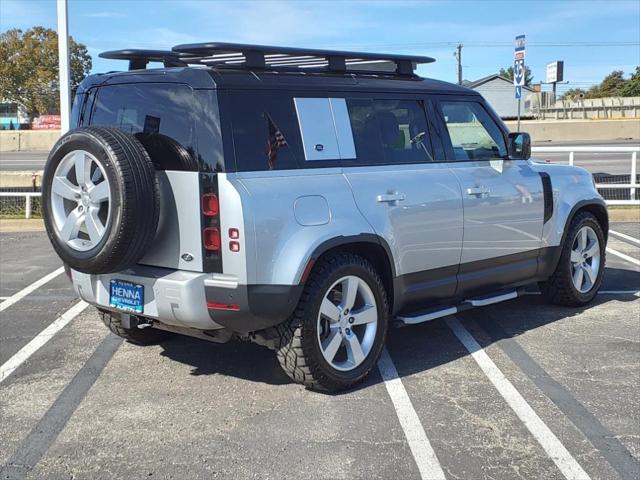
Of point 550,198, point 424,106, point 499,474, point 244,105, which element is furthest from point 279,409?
point 550,198

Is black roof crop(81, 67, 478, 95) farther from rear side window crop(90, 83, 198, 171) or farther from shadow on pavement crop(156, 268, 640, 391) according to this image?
shadow on pavement crop(156, 268, 640, 391)

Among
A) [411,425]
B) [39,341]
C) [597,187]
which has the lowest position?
[411,425]

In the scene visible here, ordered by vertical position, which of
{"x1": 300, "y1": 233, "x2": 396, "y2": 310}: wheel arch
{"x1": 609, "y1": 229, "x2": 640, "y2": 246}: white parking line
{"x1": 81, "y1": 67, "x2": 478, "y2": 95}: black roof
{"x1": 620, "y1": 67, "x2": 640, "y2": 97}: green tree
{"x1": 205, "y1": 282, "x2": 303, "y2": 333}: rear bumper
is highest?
{"x1": 620, "y1": 67, "x2": 640, "y2": 97}: green tree

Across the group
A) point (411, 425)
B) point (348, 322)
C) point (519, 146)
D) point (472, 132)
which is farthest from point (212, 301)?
point (519, 146)

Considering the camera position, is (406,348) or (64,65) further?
(64,65)

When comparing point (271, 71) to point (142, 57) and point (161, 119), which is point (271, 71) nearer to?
point (161, 119)

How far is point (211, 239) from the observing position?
12.4ft

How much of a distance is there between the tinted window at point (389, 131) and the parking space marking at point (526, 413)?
151cm

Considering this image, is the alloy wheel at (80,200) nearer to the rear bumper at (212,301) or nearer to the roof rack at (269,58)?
the rear bumper at (212,301)

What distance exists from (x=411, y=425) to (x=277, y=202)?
1480mm

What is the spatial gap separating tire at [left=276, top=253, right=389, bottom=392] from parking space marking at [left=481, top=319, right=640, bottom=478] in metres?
1.11

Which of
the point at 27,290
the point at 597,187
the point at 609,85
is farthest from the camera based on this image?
the point at 609,85

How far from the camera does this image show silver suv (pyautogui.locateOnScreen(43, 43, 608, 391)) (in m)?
3.78

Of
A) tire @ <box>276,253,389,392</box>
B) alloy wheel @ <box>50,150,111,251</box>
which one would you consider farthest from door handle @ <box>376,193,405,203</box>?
alloy wheel @ <box>50,150,111,251</box>
